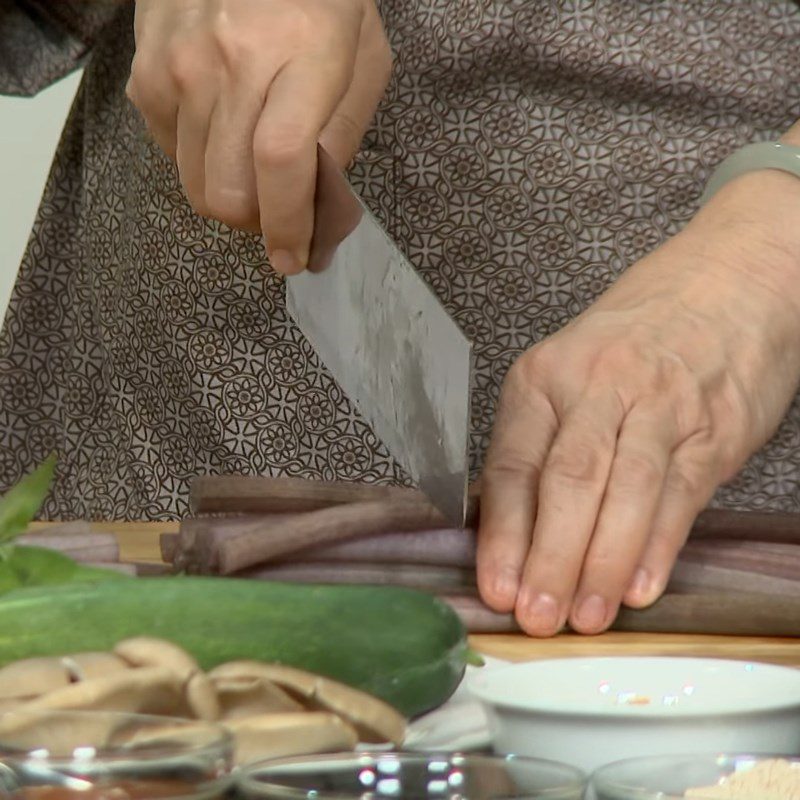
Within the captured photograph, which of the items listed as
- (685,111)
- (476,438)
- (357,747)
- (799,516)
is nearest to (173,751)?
(357,747)

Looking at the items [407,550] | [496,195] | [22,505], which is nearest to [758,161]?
[496,195]

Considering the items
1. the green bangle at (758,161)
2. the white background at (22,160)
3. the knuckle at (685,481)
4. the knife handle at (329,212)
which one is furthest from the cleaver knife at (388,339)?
the white background at (22,160)

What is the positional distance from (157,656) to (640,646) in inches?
22.1

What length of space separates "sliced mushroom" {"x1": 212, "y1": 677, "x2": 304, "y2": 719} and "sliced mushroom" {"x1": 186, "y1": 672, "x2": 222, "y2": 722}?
0.02 meters

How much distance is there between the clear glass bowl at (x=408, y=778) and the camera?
1.92 feet

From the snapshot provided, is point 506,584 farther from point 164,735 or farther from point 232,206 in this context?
point 164,735

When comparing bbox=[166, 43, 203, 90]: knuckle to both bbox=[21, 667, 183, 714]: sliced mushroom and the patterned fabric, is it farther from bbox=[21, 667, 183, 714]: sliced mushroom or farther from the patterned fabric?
bbox=[21, 667, 183, 714]: sliced mushroom

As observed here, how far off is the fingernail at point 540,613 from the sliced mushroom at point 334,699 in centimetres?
48

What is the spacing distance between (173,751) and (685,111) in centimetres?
151

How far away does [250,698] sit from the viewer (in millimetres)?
771

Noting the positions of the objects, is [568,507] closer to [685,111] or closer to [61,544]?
[61,544]

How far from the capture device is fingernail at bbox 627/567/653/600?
1290 mm

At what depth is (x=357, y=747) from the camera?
2.54 ft

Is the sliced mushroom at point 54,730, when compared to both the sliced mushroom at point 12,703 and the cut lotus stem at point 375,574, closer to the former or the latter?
the sliced mushroom at point 12,703
